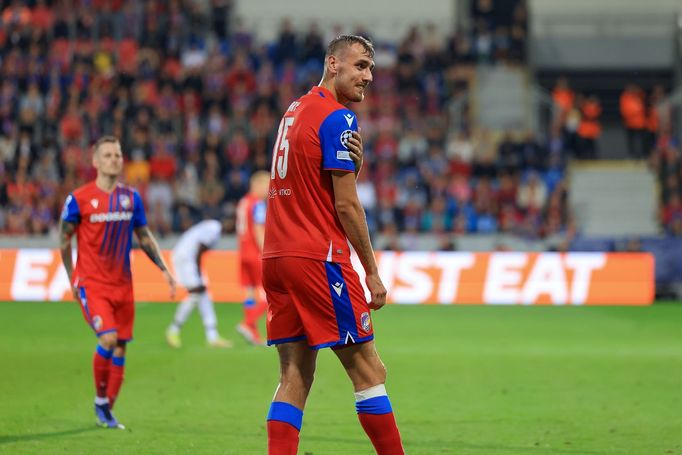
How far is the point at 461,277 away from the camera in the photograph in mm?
20547

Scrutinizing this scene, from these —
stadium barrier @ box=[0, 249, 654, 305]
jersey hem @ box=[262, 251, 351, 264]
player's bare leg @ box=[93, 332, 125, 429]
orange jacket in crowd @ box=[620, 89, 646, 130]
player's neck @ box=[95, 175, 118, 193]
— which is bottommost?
stadium barrier @ box=[0, 249, 654, 305]

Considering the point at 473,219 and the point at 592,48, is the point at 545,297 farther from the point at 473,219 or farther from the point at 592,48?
the point at 592,48

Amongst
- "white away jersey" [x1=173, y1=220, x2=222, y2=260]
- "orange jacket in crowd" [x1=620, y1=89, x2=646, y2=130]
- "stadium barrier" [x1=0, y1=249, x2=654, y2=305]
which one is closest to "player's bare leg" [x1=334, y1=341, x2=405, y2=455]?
"white away jersey" [x1=173, y1=220, x2=222, y2=260]

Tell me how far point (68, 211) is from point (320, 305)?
11.9 ft

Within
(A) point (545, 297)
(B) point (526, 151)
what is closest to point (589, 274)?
(A) point (545, 297)

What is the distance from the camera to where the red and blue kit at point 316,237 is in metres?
5.41

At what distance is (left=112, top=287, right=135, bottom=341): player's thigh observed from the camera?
27.7ft

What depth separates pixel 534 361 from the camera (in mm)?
12742

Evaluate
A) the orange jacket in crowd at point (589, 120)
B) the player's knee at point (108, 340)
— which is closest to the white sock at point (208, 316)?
the player's knee at point (108, 340)

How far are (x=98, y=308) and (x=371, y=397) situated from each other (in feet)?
11.1

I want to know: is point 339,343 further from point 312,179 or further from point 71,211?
point 71,211

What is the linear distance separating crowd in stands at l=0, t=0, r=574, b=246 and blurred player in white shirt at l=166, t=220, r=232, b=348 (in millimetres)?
8858

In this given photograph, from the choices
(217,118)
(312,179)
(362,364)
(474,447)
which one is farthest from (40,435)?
(217,118)

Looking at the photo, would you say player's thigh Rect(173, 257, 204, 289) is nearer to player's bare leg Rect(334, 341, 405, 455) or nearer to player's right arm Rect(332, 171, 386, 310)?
player's bare leg Rect(334, 341, 405, 455)
